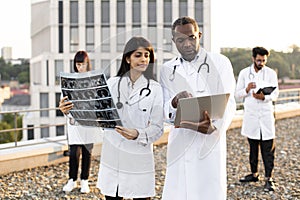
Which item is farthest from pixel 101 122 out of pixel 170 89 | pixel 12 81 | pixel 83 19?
pixel 12 81

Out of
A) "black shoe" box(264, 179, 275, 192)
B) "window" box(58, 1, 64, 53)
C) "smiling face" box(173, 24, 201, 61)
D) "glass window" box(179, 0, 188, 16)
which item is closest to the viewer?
"smiling face" box(173, 24, 201, 61)

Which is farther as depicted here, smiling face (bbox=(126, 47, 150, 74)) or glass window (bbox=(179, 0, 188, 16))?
glass window (bbox=(179, 0, 188, 16))

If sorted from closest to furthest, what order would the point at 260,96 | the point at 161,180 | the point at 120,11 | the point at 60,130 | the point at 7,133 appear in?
the point at 260,96
the point at 161,180
the point at 7,133
the point at 120,11
the point at 60,130

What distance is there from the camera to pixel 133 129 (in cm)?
249

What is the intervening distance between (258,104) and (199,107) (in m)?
2.76

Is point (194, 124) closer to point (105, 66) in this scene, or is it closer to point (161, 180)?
point (105, 66)

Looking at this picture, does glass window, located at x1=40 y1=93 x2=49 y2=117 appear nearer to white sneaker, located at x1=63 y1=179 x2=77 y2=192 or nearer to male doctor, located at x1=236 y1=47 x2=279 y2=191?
white sneaker, located at x1=63 y1=179 x2=77 y2=192

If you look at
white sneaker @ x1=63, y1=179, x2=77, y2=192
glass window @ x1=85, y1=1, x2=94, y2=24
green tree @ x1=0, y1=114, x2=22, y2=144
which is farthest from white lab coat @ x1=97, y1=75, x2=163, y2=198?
glass window @ x1=85, y1=1, x2=94, y2=24

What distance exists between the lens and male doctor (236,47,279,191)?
487 centimetres

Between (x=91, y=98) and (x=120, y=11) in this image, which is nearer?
(x=91, y=98)

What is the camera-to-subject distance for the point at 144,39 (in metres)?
2.42

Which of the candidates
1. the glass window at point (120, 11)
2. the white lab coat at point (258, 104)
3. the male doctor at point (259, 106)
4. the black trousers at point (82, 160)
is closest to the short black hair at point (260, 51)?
the male doctor at point (259, 106)

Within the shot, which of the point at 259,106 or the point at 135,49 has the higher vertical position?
the point at 135,49

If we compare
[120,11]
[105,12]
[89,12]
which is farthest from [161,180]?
[105,12]
